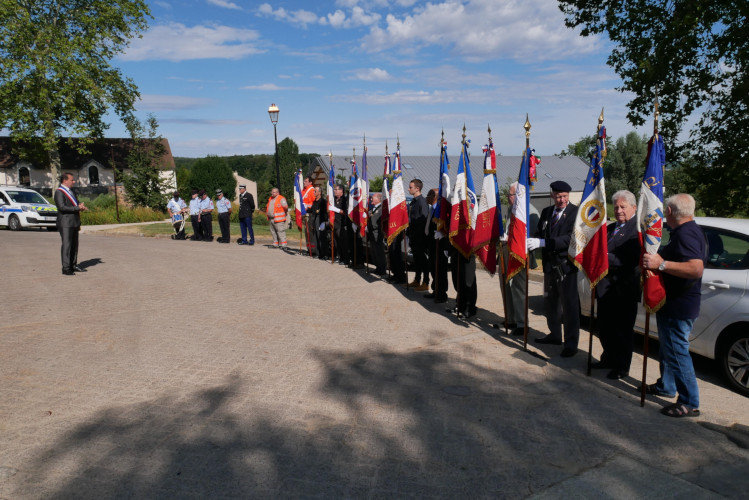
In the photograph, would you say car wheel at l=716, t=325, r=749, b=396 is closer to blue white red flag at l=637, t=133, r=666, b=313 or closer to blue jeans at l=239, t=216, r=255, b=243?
blue white red flag at l=637, t=133, r=666, b=313

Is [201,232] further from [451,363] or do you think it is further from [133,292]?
[451,363]

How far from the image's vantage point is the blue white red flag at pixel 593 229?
563 centimetres

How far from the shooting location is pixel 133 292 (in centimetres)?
998

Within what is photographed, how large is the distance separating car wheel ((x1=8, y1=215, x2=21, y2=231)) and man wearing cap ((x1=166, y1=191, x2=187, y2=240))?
9607mm

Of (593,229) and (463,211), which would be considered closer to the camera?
(593,229)

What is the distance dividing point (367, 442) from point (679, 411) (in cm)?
282

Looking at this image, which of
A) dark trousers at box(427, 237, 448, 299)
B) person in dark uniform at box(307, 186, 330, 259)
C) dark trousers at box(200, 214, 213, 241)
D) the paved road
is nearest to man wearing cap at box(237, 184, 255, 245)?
dark trousers at box(200, 214, 213, 241)

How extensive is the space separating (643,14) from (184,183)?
69718mm

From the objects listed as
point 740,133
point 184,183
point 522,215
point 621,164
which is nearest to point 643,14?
point 740,133

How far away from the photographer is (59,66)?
116 feet

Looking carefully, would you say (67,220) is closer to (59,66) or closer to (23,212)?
(23,212)

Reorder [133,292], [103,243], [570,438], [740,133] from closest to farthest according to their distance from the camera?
[570,438] < [133,292] < [740,133] < [103,243]

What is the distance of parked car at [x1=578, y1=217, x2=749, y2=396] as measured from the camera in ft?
17.5

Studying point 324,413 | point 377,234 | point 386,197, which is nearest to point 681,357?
point 324,413
